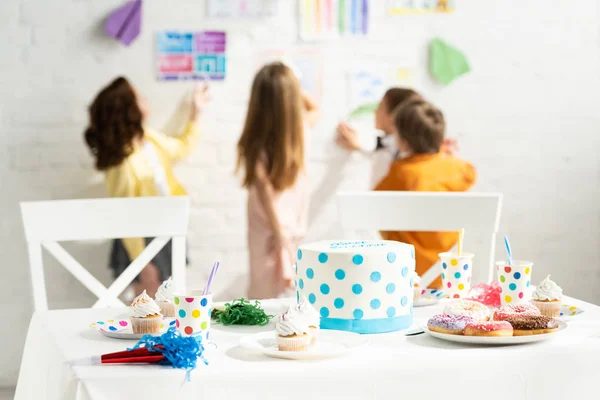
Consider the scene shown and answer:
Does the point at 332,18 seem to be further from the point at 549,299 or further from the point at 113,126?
the point at 549,299

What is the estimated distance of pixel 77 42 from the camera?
336 centimetres

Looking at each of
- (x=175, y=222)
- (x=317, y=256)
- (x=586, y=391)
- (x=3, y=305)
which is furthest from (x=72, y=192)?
(x=586, y=391)

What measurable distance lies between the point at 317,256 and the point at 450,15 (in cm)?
246

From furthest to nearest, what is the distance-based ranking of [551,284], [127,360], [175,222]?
[175,222] → [551,284] → [127,360]

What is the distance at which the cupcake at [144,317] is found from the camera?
1.35 m

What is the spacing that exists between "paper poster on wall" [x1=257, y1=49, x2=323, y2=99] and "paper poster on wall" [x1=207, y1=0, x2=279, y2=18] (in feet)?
0.53

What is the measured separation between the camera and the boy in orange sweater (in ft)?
10.0

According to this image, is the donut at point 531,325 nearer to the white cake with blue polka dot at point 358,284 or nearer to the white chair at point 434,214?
the white cake with blue polka dot at point 358,284

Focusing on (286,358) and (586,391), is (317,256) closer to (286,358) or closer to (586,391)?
(286,358)

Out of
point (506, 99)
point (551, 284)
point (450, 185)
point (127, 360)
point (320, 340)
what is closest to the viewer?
point (127, 360)

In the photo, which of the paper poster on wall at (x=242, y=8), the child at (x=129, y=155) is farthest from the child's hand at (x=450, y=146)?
the child at (x=129, y=155)

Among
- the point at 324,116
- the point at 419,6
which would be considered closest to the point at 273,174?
the point at 324,116

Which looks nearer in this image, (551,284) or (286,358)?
(286,358)

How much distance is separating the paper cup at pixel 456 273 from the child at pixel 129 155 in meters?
1.72
